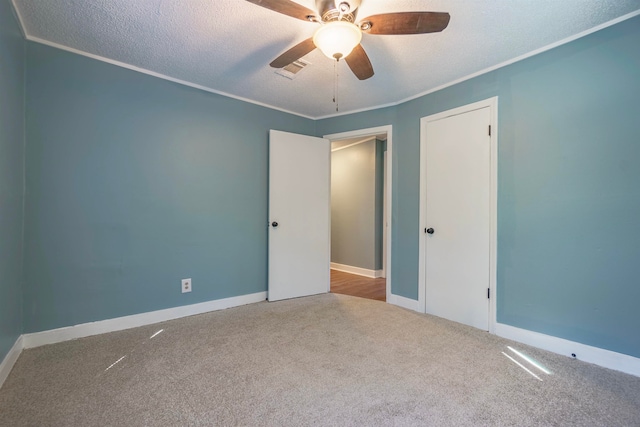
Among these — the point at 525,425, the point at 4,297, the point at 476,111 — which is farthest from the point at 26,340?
the point at 476,111

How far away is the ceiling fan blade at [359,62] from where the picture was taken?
1919 mm

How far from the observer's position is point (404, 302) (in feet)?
10.8

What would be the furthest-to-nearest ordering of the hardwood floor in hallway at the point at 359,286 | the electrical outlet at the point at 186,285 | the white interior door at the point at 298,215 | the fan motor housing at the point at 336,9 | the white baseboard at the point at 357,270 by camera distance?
the white baseboard at the point at 357,270 < the hardwood floor in hallway at the point at 359,286 < the white interior door at the point at 298,215 < the electrical outlet at the point at 186,285 < the fan motor housing at the point at 336,9

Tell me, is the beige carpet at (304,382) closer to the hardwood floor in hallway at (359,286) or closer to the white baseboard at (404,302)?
the white baseboard at (404,302)

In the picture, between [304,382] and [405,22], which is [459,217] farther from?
[304,382]

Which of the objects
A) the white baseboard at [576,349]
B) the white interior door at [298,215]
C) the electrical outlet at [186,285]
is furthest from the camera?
the white interior door at [298,215]

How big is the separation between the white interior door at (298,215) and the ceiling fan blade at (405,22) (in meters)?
2.00

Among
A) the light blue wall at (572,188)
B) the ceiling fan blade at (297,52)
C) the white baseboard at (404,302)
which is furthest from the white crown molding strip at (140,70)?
the white baseboard at (404,302)

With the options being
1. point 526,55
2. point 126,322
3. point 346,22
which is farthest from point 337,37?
point 126,322

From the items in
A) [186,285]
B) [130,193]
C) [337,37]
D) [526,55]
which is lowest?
[186,285]

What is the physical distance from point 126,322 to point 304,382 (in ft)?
5.87

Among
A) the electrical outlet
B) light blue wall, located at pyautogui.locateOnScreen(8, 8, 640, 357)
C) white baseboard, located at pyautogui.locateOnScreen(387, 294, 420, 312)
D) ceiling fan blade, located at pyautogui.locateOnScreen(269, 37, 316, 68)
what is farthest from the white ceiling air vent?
white baseboard, located at pyautogui.locateOnScreen(387, 294, 420, 312)

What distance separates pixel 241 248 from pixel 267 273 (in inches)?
18.2

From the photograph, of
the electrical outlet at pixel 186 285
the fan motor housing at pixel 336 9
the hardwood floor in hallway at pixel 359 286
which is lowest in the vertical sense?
the hardwood floor in hallway at pixel 359 286
